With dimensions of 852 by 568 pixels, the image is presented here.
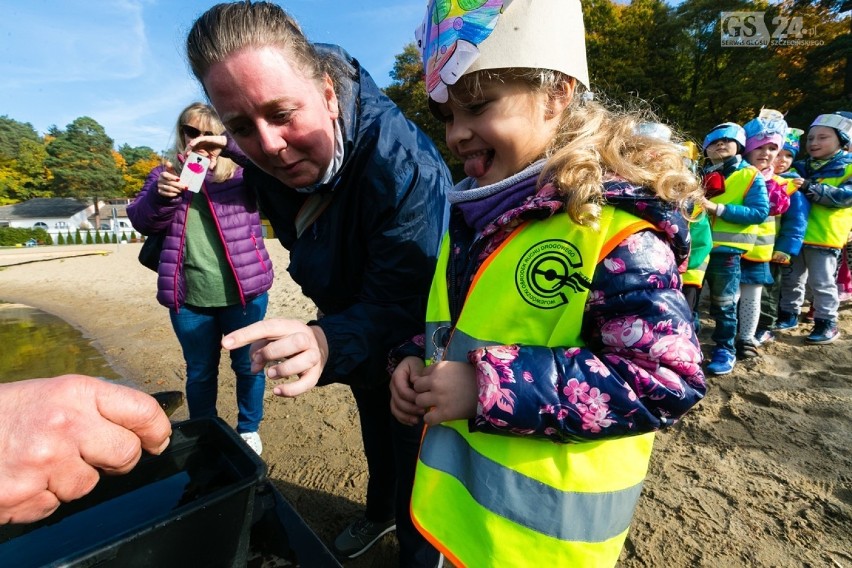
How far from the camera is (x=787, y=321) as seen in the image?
5156mm

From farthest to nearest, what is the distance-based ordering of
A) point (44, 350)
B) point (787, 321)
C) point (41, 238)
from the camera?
point (41, 238)
point (44, 350)
point (787, 321)

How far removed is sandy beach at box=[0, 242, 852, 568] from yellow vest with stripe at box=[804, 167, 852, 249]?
987 millimetres

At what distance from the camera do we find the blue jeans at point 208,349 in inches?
110

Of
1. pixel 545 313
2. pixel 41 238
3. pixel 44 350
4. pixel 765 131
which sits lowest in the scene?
pixel 44 350

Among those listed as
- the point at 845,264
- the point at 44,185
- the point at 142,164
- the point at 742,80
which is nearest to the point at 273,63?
the point at 845,264

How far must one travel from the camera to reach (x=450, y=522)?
47.6 inches

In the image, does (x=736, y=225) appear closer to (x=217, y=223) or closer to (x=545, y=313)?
(x=545, y=313)

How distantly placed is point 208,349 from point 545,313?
2.45 meters

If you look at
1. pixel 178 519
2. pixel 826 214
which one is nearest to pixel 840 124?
pixel 826 214

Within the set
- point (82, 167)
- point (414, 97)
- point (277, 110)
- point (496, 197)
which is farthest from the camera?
point (82, 167)

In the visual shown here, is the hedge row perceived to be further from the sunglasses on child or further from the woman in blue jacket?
the woman in blue jacket

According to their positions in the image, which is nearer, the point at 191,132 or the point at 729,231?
the point at 191,132

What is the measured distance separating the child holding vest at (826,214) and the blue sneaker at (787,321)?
396mm

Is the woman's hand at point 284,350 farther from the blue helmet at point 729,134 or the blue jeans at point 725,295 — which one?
the blue helmet at point 729,134
